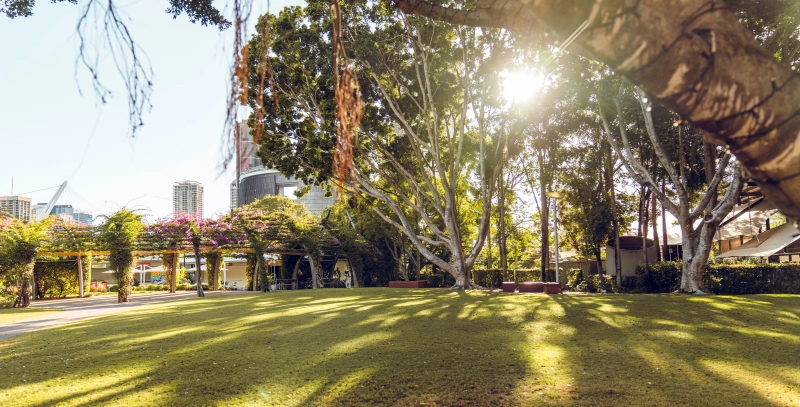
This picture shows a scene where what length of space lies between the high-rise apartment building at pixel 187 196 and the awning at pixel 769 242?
2258 centimetres

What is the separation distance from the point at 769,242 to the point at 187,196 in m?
25.3

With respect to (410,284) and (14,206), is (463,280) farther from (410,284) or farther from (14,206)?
(14,206)

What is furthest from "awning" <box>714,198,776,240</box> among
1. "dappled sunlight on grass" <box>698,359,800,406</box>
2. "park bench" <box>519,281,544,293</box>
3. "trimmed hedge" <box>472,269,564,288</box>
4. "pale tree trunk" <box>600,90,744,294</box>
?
"dappled sunlight on grass" <box>698,359,800,406</box>

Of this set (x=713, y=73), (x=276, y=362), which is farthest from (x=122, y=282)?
(x=713, y=73)

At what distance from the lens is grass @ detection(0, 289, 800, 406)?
479 centimetres

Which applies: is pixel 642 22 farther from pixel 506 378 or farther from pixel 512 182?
pixel 512 182

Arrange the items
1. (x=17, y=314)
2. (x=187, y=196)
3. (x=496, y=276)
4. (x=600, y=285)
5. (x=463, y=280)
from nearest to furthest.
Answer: (x=187, y=196) < (x=17, y=314) < (x=463, y=280) < (x=600, y=285) < (x=496, y=276)

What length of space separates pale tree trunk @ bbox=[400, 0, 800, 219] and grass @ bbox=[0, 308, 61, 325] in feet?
49.4

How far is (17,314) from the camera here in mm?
14672

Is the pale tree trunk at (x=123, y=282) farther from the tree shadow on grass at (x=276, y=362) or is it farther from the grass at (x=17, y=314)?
the tree shadow on grass at (x=276, y=362)

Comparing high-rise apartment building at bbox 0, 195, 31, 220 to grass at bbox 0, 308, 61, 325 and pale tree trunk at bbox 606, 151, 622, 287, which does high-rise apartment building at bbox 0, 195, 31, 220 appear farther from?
pale tree trunk at bbox 606, 151, 622, 287

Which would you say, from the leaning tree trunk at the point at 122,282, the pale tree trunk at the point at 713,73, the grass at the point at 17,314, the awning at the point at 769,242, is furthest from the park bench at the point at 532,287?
the pale tree trunk at the point at 713,73

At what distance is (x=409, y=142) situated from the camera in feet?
72.9

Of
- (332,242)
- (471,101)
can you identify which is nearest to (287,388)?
(471,101)
